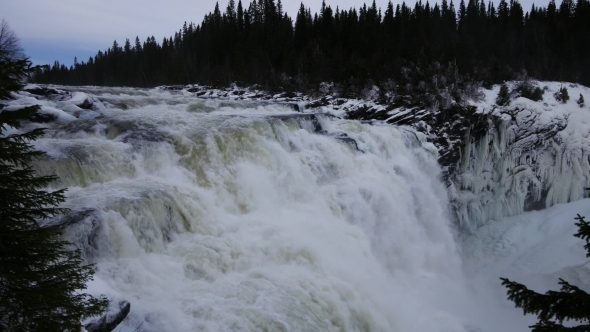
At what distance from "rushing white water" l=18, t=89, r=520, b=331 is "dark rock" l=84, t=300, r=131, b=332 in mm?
311

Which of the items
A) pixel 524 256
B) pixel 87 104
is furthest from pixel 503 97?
pixel 87 104

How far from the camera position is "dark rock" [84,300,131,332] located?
4980mm

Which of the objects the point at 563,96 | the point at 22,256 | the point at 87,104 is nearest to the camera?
the point at 22,256

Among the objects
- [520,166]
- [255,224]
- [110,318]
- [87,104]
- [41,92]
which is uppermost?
[41,92]

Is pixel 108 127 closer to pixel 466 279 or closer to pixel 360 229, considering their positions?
pixel 360 229

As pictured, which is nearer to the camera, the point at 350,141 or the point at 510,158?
the point at 350,141

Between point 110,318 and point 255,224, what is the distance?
4985mm

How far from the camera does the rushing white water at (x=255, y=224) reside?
7195mm

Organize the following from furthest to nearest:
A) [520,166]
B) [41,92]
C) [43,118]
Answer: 1. [520,166]
2. [41,92]
3. [43,118]

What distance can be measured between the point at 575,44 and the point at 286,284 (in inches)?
1600

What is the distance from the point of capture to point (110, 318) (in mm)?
5223

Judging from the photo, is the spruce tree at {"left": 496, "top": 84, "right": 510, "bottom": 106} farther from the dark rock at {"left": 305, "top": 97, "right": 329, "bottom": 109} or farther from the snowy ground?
the dark rock at {"left": 305, "top": 97, "right": 329, "bottom": 109}

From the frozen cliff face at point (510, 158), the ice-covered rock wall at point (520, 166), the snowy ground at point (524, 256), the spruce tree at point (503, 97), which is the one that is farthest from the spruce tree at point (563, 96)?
the snowy ground at point (524, 256)

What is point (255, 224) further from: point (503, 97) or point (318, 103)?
point (503, 97)
